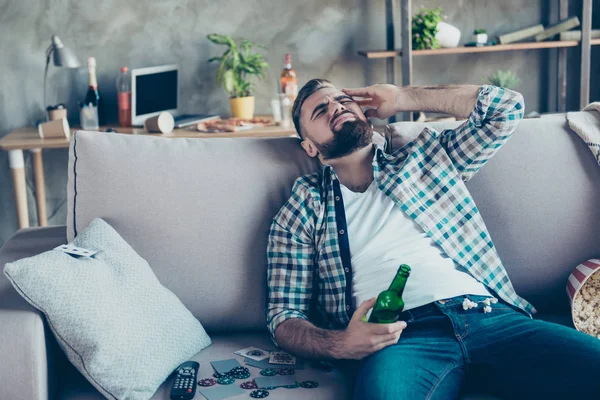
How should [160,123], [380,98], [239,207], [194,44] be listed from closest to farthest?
[239,207], [380,98], [160,123], [194,44]

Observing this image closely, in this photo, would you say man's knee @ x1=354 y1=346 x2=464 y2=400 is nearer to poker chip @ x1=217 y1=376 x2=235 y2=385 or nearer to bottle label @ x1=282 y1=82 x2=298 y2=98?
poker chip @ x1=217 y1=376 x2=235 y2=385

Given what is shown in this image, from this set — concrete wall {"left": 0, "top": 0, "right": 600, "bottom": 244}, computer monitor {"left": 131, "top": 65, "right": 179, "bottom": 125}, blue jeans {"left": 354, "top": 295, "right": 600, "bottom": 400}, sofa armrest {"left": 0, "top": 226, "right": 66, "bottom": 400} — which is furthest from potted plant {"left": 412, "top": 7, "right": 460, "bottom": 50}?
Answer: sofa armrest {"left": 0, "top": 226, "right": 66, "bottom": 400}

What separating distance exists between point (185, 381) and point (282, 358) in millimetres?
266

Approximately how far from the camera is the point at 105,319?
1637 millimetres

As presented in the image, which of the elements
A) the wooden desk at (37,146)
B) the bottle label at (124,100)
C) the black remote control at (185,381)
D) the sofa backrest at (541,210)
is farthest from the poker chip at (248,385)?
the bottle label at (124,100)

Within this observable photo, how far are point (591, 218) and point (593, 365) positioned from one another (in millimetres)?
586

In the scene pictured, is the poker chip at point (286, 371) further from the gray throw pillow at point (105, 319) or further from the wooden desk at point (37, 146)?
the wooden desk at point (37, 146)

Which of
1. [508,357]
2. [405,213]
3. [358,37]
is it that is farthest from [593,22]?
[508,357]

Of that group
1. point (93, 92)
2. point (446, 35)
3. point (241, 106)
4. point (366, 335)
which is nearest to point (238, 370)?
point (366, 335)

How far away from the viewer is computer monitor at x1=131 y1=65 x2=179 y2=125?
3.64m

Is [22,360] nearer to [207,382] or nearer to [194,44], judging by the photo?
[207,382]

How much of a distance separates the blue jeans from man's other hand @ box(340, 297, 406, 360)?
0.02 m

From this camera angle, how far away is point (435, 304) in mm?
1800

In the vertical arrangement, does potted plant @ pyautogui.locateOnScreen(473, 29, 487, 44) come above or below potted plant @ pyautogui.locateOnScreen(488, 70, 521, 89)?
above
